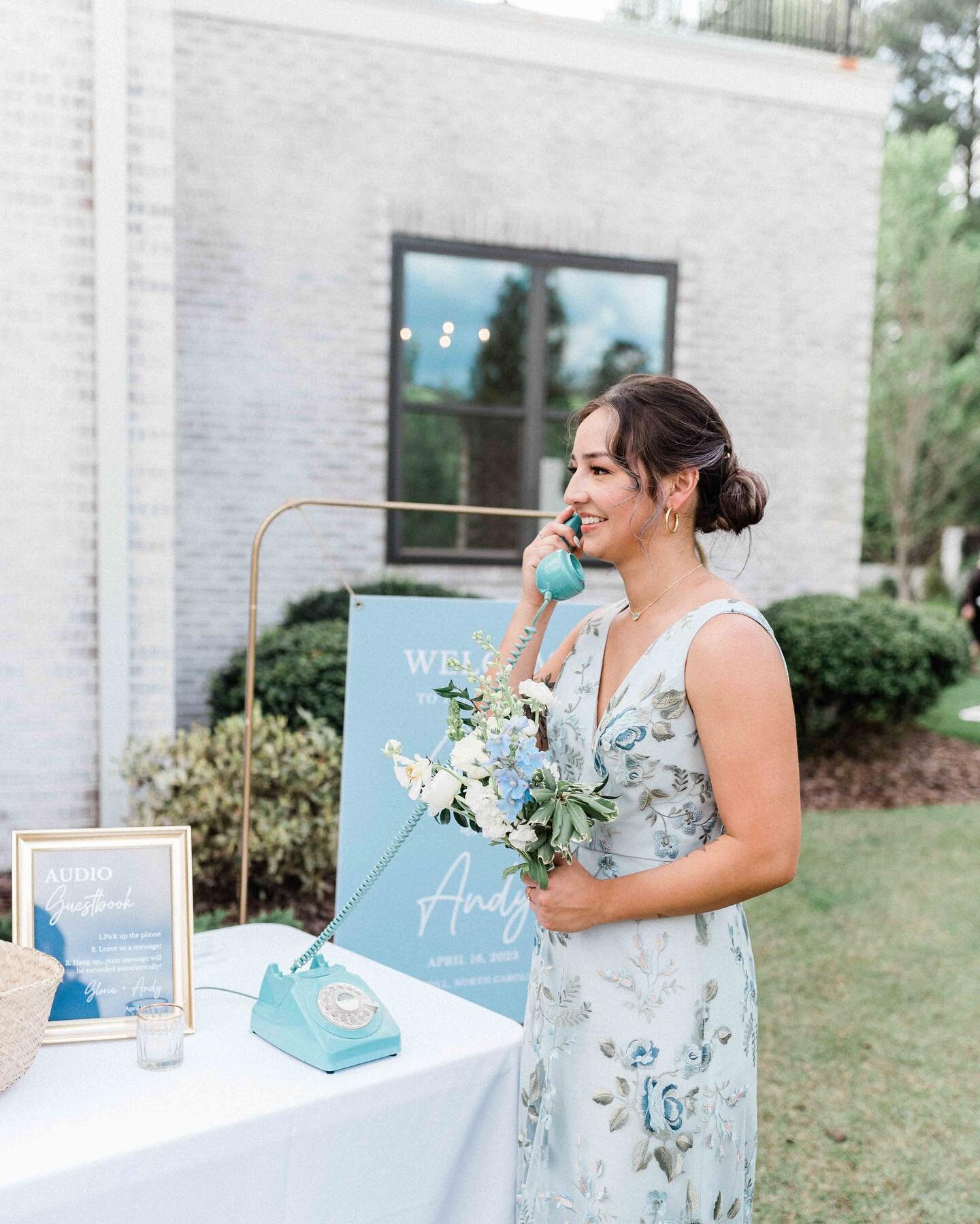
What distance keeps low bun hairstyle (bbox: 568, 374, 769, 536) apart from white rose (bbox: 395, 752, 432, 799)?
1.77ft

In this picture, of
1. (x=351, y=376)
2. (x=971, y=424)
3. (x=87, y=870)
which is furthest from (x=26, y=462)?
(x=971, y=424)

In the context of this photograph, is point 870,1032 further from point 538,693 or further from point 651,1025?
point 538,693

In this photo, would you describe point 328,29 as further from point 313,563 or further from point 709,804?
point 709,804

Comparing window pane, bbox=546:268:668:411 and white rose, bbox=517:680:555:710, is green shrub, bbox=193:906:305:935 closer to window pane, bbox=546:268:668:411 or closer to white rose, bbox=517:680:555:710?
white rose, bbox=517:680:555:710

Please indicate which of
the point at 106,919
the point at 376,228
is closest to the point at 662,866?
the point at 106,919

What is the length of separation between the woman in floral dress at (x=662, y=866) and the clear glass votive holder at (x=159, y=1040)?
56cm

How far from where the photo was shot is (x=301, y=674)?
5.49m

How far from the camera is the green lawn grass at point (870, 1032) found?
317 centimetres

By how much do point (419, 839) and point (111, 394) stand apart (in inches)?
104

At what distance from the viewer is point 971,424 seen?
761 inches

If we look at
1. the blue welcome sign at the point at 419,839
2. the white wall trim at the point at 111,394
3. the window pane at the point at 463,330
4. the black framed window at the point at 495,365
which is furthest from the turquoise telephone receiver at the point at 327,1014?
the window pane at the point at 463,330

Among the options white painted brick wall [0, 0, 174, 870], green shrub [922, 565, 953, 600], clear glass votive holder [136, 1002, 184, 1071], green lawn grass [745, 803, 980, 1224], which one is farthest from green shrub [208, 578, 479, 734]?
green shrub [922, 565, 953, 600]

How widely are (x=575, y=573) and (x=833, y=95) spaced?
25.1 ft

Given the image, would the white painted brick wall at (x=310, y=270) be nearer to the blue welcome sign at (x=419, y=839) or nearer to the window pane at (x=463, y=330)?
the window pane at (x=463, y=330)
